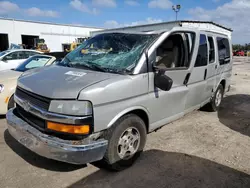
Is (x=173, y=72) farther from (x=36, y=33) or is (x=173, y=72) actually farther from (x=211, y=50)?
(x=36, y=33)

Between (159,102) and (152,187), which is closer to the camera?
(152,187)

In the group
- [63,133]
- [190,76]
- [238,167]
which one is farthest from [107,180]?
[190,76]

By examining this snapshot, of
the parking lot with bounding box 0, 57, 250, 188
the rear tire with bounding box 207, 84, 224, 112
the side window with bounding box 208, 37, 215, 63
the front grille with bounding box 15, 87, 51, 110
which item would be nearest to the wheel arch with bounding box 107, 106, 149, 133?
the parking lot with bounding box 0, 57, 250, 188

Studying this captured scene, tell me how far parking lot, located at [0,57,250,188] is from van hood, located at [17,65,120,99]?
112 centimetres

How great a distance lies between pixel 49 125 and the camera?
2.59 m

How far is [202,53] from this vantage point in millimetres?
4414

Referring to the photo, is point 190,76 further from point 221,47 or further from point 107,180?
point 107,180

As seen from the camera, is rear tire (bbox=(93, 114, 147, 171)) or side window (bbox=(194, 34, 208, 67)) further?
side window (bbox=(194, 34, 208, 67))

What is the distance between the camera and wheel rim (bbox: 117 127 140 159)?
3.01 metres

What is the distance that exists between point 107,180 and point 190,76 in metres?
2.32

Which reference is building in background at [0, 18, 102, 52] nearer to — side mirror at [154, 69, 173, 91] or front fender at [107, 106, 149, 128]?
side mirror at [154, 69, 173, 91]

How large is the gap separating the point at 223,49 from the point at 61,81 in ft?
14.4

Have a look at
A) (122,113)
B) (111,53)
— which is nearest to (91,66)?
(111,53)

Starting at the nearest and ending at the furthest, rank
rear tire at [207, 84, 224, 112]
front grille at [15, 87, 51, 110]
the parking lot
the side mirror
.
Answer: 1. front grille at [15, 87, 51, 110]
2. the parking lot
3. the side mirror
4. rear tire at [207, 84, 224, 112]
